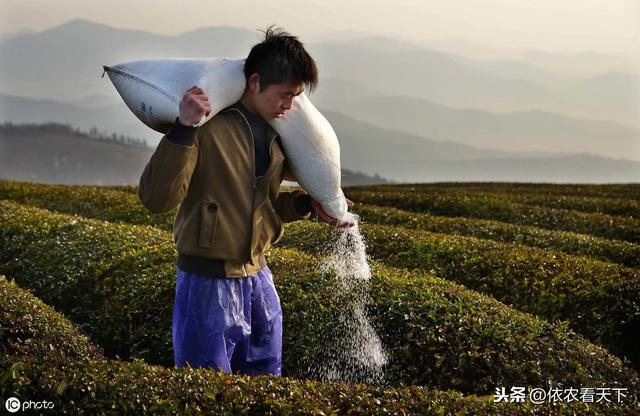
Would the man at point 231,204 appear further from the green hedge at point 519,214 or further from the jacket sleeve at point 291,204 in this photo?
the green hedge at point 519,214

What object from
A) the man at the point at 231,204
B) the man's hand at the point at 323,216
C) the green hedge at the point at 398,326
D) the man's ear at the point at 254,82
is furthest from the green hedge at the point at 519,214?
the man's ear at the point at 254,82

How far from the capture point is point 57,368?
494 cm

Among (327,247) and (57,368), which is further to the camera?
(327,247)

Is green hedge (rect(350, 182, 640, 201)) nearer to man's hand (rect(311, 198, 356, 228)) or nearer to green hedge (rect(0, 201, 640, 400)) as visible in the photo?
green hedge (rect(0, 201, 640, 400))

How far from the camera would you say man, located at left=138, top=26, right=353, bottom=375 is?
443 cm

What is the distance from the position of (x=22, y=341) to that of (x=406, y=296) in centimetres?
341

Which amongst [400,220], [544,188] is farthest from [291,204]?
[544,188]

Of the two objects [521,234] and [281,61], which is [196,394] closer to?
[281,61]

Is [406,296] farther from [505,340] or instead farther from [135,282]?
[135,282]

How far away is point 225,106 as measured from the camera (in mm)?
4594

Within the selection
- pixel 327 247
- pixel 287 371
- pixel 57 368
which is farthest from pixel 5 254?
pixel 57 368

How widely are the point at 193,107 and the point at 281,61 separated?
22.8 inches

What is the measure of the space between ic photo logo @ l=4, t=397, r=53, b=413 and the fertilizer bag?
5.84ft

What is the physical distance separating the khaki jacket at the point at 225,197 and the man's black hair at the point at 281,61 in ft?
1.06
